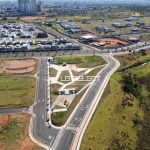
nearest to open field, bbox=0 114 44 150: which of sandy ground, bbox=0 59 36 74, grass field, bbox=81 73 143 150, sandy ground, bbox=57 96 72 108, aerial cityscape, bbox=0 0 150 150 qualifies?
aerial cityscape, bbox=0 0 150 150

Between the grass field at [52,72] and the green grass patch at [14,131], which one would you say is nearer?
the green grass patch at [14,131]

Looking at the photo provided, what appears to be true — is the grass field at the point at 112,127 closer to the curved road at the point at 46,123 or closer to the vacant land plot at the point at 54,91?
the curved road at the point at 46,123

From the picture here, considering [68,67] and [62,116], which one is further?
[68,67]

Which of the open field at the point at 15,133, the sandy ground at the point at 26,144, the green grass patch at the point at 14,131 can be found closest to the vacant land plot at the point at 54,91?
the open field at the point at 15,133

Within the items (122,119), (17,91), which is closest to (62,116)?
(122,119)

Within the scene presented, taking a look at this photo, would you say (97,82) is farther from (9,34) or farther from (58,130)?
(9,34)

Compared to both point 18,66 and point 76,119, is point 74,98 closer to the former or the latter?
point 76,119

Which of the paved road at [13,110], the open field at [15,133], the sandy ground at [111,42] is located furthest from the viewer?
the sandy ground at [111,42]

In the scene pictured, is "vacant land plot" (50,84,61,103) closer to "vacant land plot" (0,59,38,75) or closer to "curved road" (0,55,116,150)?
"curved road" (0,55,116,150)
